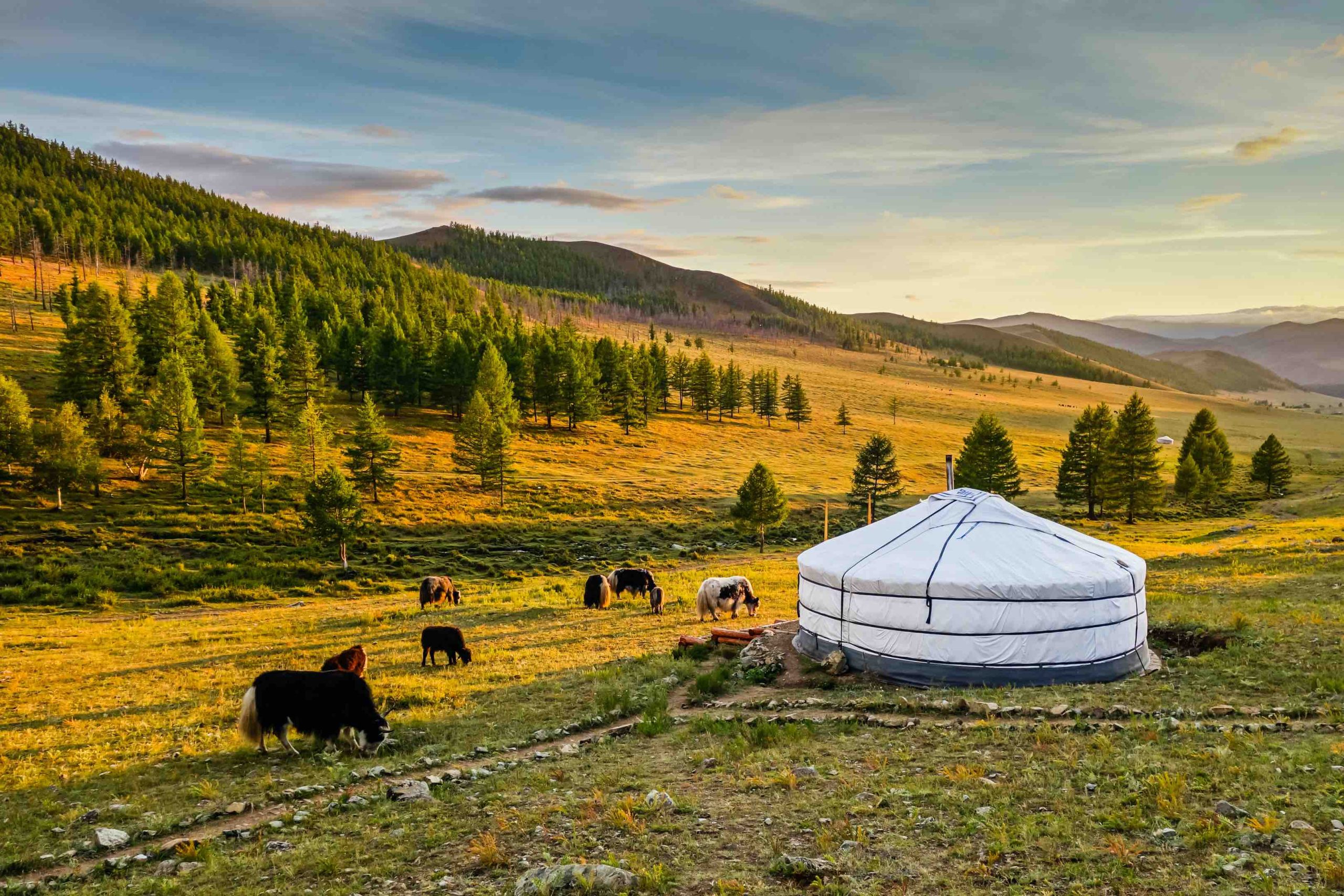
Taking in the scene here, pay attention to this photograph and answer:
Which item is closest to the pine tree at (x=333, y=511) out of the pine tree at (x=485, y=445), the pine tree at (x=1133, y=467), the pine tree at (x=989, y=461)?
the pine tree at (x=485, y=445)

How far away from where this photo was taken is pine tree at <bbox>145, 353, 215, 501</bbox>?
1763 inches

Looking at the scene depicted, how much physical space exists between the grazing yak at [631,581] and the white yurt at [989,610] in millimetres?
12713

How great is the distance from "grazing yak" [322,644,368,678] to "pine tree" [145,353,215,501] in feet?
121

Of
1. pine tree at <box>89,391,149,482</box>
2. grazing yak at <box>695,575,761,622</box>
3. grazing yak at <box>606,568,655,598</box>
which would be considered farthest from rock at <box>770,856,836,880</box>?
pine tree at <box>89,391,149,482</box>

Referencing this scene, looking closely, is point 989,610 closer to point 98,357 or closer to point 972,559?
point 972,559

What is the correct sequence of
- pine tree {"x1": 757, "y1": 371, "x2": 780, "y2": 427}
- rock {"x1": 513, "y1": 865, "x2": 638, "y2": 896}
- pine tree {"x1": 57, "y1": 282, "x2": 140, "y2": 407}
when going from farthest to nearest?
pine tree {"x1": 757, "y1": 371, "x2": 780, "y2": 427} < pine tree {"x1": 57, "y1": 282, "x2": 140, "y2": 407} < rock {"x1": 513, "y1": 865, "x2": 638, "y2": 896}

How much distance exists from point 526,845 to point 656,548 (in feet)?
127

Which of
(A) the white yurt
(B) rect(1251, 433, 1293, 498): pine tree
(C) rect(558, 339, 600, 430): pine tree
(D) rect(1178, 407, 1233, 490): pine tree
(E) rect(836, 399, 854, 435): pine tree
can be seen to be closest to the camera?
(A) the white yurt

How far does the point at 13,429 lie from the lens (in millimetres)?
44125

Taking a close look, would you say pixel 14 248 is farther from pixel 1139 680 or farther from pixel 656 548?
pixel 1139 680

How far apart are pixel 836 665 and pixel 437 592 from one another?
702 inches

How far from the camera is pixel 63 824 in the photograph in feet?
28.3

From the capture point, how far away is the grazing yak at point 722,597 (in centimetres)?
2261

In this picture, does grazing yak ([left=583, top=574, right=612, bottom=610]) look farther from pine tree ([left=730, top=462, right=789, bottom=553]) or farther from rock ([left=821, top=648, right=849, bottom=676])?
pine tree ([left=730, top=462, right=789, bottom=553])
